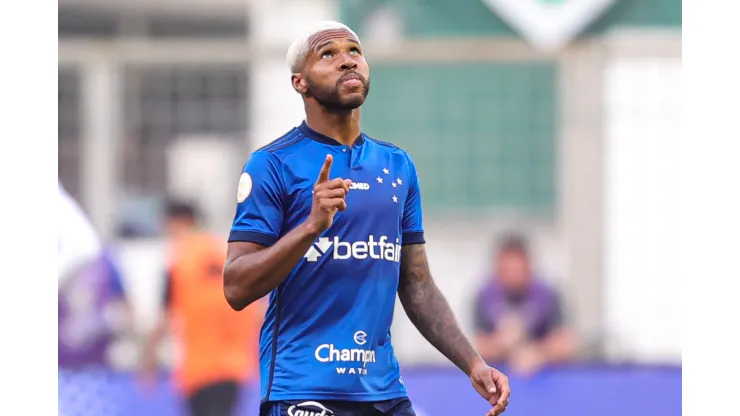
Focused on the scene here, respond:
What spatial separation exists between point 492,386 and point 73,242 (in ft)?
20.9

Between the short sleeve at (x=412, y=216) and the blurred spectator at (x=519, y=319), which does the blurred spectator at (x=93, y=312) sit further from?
the short sleeve at (x=412, y=216)

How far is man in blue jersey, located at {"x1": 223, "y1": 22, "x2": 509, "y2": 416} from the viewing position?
14.7ft

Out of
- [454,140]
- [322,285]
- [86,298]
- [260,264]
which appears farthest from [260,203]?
[454,140]

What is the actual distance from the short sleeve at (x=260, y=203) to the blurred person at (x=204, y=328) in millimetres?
5283

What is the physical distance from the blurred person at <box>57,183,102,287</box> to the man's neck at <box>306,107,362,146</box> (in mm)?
5879

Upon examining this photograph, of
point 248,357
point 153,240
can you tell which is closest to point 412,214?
point 248,357

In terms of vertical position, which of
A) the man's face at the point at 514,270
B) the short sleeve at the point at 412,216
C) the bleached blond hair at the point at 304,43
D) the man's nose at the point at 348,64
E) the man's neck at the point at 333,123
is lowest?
the man's face at the point at 514,270

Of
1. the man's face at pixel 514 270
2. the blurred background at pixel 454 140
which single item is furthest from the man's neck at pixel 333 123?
the blurred background at pixel 454 140

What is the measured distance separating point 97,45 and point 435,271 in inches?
133

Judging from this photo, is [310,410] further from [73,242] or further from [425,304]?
[73,242]

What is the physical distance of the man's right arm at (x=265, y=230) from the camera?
167 inches

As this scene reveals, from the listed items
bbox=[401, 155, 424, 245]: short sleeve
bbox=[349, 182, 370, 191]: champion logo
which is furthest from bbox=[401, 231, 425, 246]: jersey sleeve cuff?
bbox=[349, 182, 370, 191]: champion logo

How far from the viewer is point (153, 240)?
37.3ft

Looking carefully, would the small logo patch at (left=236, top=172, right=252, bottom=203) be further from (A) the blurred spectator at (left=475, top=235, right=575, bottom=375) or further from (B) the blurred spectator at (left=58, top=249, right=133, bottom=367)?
(B) the blurred spectator at (left=58, top=249, right=133, bottom=367)
